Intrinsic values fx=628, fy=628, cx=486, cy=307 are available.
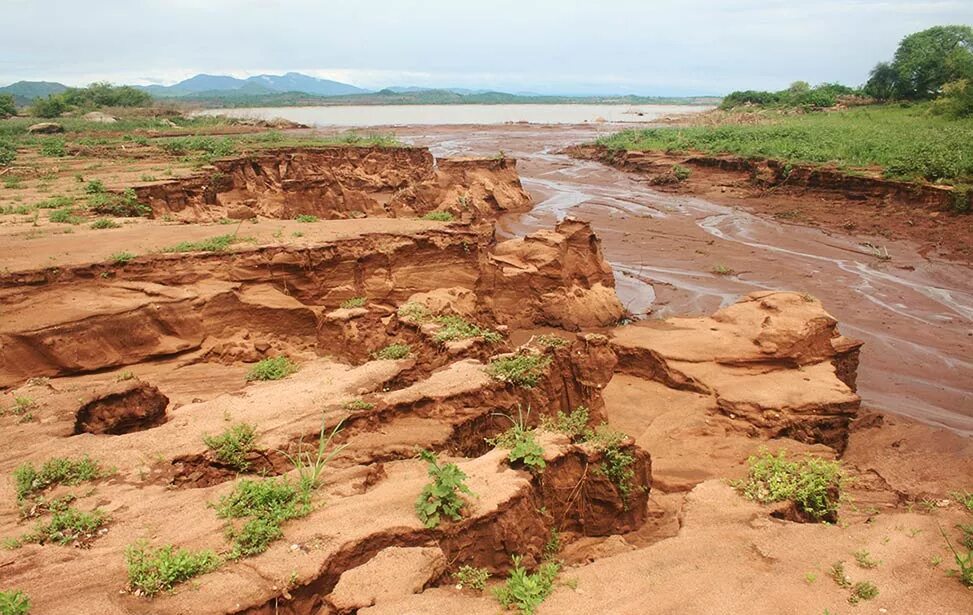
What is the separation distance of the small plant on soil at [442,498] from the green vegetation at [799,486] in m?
2.49

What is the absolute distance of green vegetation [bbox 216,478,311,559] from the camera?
431 centimetres

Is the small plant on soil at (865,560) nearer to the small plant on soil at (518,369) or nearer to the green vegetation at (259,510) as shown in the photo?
the small plant on soil at (518,369)

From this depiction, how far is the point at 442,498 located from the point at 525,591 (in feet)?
3.09

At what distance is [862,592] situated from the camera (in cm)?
396

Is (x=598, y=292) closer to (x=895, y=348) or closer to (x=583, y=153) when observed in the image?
(x=895, y=348)

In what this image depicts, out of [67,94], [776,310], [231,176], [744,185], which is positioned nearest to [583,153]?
[744,185]

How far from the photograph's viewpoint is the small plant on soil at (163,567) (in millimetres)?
3889

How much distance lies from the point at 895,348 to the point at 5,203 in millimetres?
18328

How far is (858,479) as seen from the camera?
6.89 m

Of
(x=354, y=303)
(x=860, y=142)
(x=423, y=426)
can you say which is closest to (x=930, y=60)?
(x=860, y=142)

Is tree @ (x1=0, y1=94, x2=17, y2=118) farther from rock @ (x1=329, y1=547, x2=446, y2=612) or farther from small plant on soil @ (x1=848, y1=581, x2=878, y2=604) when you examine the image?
small plant on soil @ (x1=848, y1=581, x2=878, y2=604)

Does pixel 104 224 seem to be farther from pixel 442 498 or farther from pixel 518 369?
pixel 442 498

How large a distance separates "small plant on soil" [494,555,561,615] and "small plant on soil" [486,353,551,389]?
8.63 feet

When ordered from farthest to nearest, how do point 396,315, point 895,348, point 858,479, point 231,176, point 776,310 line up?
point 231,176 → point 895,348 → point 776,310 → point 396,315 → point 858,479
